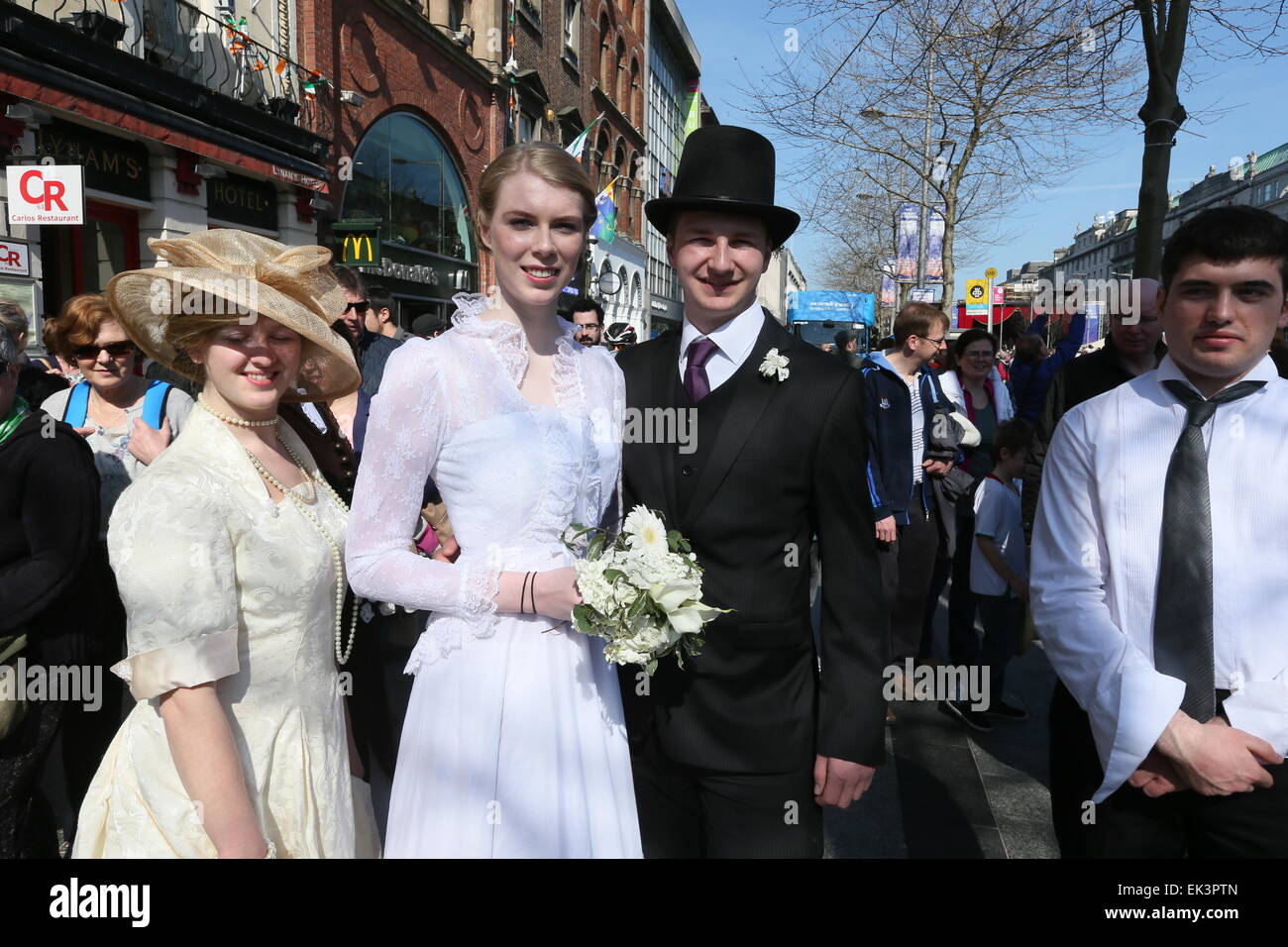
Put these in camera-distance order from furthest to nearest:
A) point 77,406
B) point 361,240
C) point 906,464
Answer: point 361,240
point 906,464
point 77,406

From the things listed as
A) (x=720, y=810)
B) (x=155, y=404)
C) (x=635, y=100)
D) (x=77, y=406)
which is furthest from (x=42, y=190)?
(x=635, y=100)

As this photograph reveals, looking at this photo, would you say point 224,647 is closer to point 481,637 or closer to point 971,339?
point 481,637

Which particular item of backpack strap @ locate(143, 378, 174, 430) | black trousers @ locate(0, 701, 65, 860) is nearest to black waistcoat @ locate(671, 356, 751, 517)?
black trousers @ locate(0, 701, 65, 860)

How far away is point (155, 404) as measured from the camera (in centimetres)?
394

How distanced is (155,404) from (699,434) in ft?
10.3

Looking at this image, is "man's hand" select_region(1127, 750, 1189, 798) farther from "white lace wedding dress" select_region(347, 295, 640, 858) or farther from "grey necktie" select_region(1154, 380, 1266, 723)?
"white lace wedding dress" select_region(347, 295, 640, 858)

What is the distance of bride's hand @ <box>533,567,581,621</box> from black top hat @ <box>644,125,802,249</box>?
0.98m

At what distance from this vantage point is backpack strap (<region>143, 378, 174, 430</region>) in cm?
388

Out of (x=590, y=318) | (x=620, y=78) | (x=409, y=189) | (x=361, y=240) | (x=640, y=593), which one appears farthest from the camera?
(x=620, y=78)

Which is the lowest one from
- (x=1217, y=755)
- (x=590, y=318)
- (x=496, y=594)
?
(x=1217, y=755)
